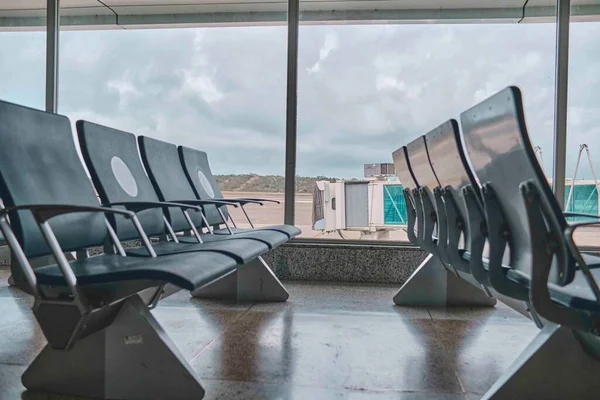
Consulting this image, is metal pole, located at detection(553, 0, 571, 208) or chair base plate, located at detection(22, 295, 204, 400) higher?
metal pole, located at detection(553, 0, 571, 208)

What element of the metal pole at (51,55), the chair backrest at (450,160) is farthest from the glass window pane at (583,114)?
the metal pole at (51,55)

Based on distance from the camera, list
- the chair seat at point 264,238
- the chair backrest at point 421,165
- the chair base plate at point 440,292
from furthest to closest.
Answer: the chair base plate at point 440,292 → the chair seat at point 264,238 → the chair backrest at point 421,165

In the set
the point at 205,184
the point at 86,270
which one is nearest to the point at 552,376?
the point at 86,270

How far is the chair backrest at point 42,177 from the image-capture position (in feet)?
4.96

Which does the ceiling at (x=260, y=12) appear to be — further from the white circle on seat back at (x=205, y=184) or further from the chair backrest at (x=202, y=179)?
the white circle on seat back at (x=205, y=184)

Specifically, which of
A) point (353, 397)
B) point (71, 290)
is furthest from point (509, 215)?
point (71, 290)

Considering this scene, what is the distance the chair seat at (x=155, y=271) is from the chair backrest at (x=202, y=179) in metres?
1.44

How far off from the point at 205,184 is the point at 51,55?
1899 millimetres

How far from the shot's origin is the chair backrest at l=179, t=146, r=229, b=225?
10.3 feet

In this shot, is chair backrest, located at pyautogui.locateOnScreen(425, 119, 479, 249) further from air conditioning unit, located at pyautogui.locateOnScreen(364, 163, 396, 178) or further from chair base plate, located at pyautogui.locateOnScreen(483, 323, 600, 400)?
air conditioning unit, located at pyautogui.locateOnScreen(364, 163, 396, 178)

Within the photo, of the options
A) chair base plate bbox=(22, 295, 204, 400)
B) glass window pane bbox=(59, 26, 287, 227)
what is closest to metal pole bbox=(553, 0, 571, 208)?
glass window pane bbox=(59, 26, 287, 227)

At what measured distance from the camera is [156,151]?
2.78 m

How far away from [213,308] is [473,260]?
5.38 ft

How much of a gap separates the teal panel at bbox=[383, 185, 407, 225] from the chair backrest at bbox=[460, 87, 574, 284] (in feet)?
8.04
